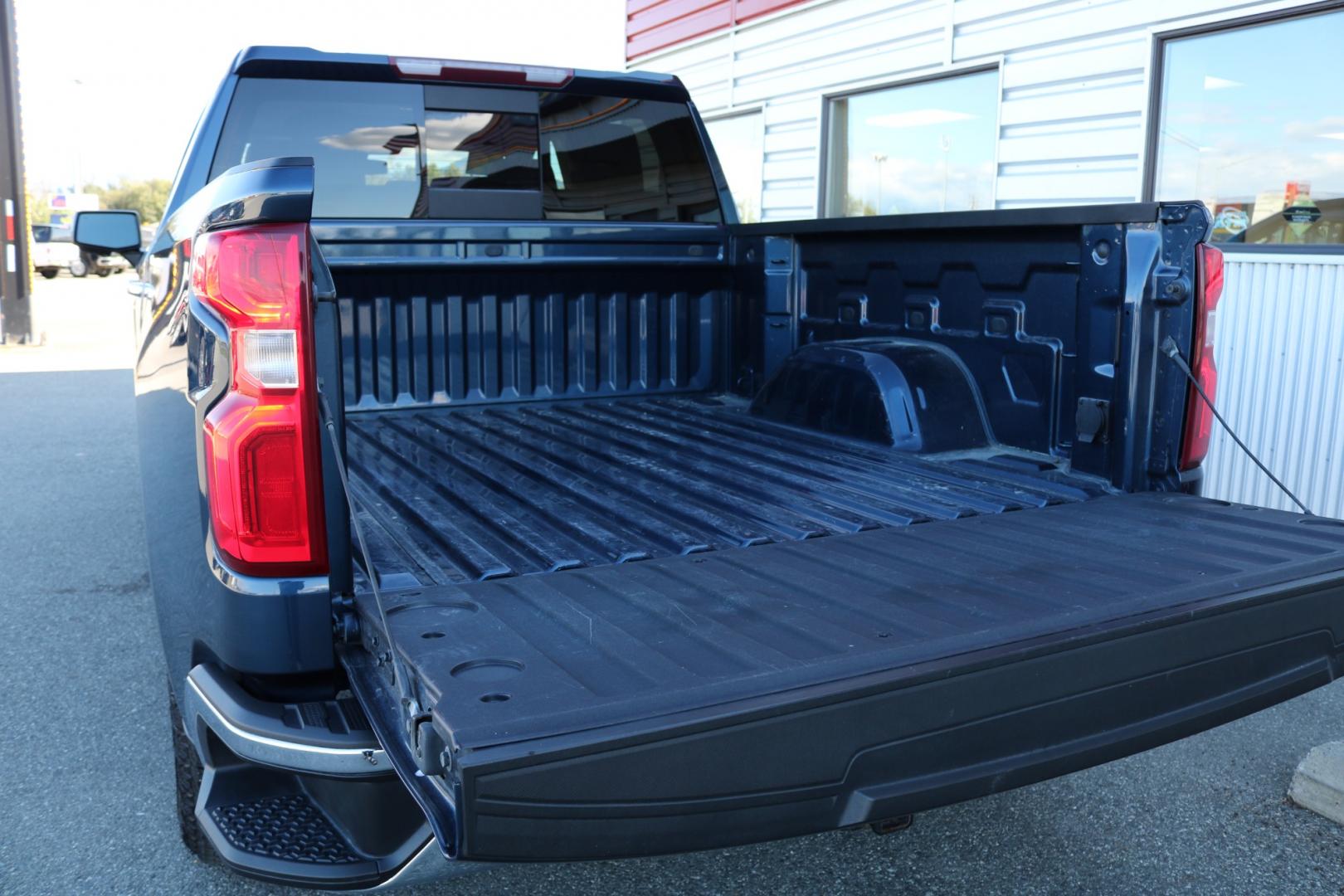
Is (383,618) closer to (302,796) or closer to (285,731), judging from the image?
(285,731)

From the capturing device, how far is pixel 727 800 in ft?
5.00

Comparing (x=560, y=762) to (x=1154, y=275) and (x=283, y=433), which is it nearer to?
(x=283, y=433)

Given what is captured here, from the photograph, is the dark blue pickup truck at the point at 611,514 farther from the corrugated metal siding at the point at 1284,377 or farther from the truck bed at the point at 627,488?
the corrugated metal siding at the point at 1284,377

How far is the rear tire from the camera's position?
244 centimetres

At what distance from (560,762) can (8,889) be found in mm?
1978

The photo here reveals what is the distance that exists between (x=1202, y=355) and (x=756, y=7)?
22.8 ft

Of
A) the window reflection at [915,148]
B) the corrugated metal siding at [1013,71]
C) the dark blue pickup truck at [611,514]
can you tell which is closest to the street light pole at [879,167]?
the window reflection at [915,148]

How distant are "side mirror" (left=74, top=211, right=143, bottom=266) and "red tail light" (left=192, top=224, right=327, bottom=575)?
2.60m

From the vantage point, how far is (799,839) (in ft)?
9.71

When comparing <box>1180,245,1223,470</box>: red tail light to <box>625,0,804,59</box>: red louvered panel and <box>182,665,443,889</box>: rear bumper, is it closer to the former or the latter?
<box>182,665,443,889</box>: rear bumper

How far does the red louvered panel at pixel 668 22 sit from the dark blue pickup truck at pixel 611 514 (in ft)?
18.8

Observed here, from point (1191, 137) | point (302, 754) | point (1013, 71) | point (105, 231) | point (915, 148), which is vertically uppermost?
point (1013, 71)

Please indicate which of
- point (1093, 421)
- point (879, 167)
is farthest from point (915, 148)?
point (1093, 421)

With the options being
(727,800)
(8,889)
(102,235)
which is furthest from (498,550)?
(102,235)
